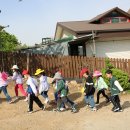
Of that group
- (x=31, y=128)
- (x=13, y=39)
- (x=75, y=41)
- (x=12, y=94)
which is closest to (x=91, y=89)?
(x=31, y=128)

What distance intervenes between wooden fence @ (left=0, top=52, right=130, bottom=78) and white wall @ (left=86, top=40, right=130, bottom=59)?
551cm

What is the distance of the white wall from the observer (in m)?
25.2

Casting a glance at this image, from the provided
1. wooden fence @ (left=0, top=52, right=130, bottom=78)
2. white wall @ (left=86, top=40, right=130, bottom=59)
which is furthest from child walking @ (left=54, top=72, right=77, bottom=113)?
white wall @ (left=86, top=40, right=130, bottom=59)

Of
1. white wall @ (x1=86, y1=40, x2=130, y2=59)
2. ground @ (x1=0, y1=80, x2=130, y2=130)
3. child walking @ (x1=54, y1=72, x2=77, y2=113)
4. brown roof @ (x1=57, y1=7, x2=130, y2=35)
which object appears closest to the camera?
ground @ (x1=0, y1=80, x2=130, y2=130)

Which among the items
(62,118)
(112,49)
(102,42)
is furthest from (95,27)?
(62,118)

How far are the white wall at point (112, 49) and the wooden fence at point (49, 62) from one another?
5510 millimetres

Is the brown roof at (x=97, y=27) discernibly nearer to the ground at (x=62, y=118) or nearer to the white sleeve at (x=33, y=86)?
the ground at (x=62, y=118)

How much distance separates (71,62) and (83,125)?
9.25 m

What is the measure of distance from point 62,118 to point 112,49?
1445cm

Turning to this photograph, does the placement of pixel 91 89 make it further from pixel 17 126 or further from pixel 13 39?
pixel 13 39

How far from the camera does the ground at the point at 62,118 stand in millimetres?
10719

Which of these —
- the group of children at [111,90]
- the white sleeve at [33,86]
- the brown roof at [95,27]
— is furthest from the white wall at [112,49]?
the white sleeve at [33,86]

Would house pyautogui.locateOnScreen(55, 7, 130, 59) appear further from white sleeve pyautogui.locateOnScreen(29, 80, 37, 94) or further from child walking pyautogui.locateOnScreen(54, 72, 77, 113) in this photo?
white sleeve pyautogui.locateOnScreen(29, 80, 37, 94)

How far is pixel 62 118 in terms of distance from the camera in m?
11.7
